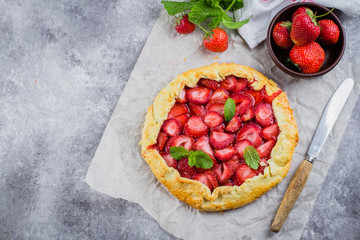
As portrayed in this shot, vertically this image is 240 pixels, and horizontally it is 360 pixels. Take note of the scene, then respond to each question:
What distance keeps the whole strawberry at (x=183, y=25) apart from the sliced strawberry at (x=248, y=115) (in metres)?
0.89

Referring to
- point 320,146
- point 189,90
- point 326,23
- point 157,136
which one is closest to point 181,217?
point 157,136

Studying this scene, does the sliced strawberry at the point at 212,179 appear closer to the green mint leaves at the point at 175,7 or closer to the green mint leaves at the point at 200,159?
the green mint leaves at the point at 200,159

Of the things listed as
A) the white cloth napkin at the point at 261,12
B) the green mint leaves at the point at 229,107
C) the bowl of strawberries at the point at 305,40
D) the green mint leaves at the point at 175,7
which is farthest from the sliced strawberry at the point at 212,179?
the green mint leaves at the point at 175,7

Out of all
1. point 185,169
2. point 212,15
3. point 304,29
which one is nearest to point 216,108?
point 185,169

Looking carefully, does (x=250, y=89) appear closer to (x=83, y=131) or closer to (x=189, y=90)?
(x=189, y=90)

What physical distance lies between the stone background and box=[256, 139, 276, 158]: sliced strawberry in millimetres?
1150

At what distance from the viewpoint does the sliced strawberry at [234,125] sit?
2748mm

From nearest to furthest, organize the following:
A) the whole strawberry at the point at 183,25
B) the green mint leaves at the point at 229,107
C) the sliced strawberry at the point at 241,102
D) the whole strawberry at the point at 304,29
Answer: the whole strawberry at the point at 304,29 < the green mint leaves at the point at 229,107 < the sliced strawberry at the point at 241,102 < the whole strawberry at the point at 183,25

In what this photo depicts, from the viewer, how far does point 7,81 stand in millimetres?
3273

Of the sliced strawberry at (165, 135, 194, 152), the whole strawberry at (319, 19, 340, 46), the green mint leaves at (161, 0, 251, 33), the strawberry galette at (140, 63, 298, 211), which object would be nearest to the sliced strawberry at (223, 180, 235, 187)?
the strawberry galette at (140, 63, 298, 211)

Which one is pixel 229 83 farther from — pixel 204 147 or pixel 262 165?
pixel 262 165

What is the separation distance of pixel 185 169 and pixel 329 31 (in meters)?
1.55

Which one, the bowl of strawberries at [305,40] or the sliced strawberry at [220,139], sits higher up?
the bowl of strawberries at [305,40]

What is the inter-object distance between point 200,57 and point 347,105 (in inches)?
52.3
